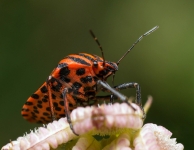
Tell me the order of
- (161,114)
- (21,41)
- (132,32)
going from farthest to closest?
(132,32) → (21,41) → (161,114)

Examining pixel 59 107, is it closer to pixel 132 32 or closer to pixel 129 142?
pixel 129 142

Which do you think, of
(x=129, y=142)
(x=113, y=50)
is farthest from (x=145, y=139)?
(x=113, y=50)

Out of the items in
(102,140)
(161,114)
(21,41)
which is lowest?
(161,114)

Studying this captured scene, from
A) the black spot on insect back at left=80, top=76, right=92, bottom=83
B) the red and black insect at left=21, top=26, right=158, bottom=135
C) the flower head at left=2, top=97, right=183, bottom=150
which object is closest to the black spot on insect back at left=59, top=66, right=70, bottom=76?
the red and black insect at left=21, top=26, right=158, bottom=135

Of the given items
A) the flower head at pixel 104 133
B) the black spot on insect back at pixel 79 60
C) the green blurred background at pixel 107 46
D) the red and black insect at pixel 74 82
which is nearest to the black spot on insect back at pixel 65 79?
the red and black insect at pixel 74 82

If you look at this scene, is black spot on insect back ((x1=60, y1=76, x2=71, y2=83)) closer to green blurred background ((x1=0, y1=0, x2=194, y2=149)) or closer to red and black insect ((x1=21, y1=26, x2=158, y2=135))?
red and black insect ((x1=21, y1=26, x2=158, y2=135))

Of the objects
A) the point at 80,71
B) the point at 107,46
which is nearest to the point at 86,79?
the point at 80,71
